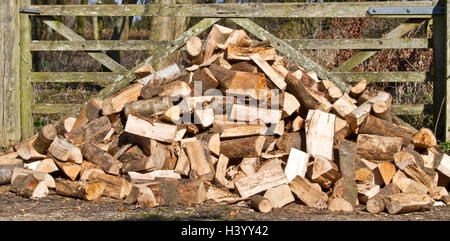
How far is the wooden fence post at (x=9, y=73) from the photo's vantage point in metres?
6.66

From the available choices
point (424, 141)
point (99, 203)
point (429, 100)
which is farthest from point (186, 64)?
point (429, 100)

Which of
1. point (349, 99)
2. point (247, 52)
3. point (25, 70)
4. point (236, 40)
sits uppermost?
point (236, 40)

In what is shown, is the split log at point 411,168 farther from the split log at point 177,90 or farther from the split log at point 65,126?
the split log at point 65,126

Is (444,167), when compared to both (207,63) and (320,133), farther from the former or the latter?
(207,63)

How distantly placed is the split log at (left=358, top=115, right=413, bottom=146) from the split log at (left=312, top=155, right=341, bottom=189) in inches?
26.5

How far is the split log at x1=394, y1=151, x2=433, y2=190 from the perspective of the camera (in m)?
4.93

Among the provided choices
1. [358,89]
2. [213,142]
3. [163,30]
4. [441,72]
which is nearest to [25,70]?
[213,142]

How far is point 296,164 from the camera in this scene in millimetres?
4883

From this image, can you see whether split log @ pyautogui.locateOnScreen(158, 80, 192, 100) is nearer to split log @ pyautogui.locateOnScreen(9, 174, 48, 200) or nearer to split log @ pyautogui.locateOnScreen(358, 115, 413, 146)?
split log @ pyautogui.locateOnScreen(9, 174, 48, 200)

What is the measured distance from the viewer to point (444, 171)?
205 inches

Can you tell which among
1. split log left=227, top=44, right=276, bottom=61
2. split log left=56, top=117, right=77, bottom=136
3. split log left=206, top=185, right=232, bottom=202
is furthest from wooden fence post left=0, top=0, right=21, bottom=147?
split log left=206, top=185, right=232, bottom=202

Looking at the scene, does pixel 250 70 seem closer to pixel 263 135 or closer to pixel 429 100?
pixel 263 135

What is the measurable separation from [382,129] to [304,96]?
31.3 inches

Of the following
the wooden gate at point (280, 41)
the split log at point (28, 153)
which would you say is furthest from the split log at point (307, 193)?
the split log at point (28, 153)
